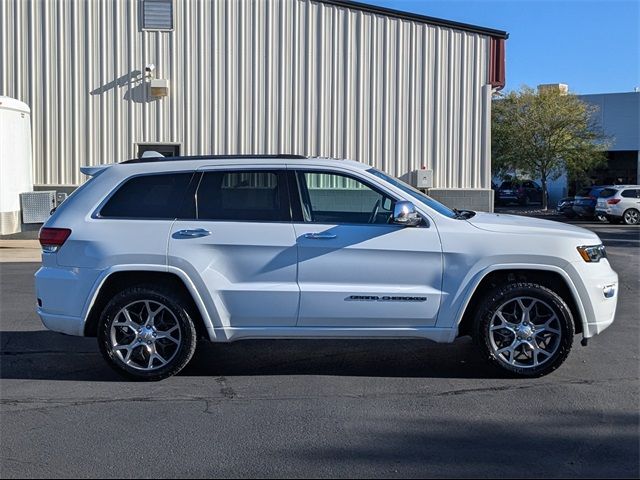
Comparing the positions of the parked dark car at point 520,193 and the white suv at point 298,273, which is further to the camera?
the parked dark car at point 520,193

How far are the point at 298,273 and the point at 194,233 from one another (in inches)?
35.6

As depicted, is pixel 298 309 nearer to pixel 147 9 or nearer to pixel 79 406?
pixel 79 406

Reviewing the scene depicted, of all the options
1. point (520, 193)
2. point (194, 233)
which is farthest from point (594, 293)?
point (520, 193)

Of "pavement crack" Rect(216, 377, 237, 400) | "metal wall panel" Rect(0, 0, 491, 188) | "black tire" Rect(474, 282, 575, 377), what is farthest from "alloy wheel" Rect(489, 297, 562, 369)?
"metal wall panel" Rect(0, 0, 491, 188)

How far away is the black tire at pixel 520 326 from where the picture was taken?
5.89m

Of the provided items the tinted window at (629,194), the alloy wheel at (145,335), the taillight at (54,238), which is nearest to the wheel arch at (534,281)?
the alloy wheel at (145,335)

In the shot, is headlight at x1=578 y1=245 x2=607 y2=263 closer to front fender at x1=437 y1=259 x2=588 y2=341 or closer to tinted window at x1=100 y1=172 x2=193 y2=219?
front fender at x1=437 y1=259 x2=588 y2=341

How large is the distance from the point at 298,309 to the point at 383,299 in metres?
0.69

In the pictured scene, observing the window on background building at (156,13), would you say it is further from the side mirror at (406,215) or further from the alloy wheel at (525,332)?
the alloy wheel at (525,332)

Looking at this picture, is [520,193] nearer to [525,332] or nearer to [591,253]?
[591,253]

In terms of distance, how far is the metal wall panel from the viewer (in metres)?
17.3

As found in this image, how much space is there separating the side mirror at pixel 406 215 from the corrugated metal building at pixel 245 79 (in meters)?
11.9

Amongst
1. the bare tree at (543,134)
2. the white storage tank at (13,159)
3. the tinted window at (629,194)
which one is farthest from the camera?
the bare tree at (543,134)

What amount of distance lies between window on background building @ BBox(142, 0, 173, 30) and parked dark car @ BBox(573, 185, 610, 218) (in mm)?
18254
